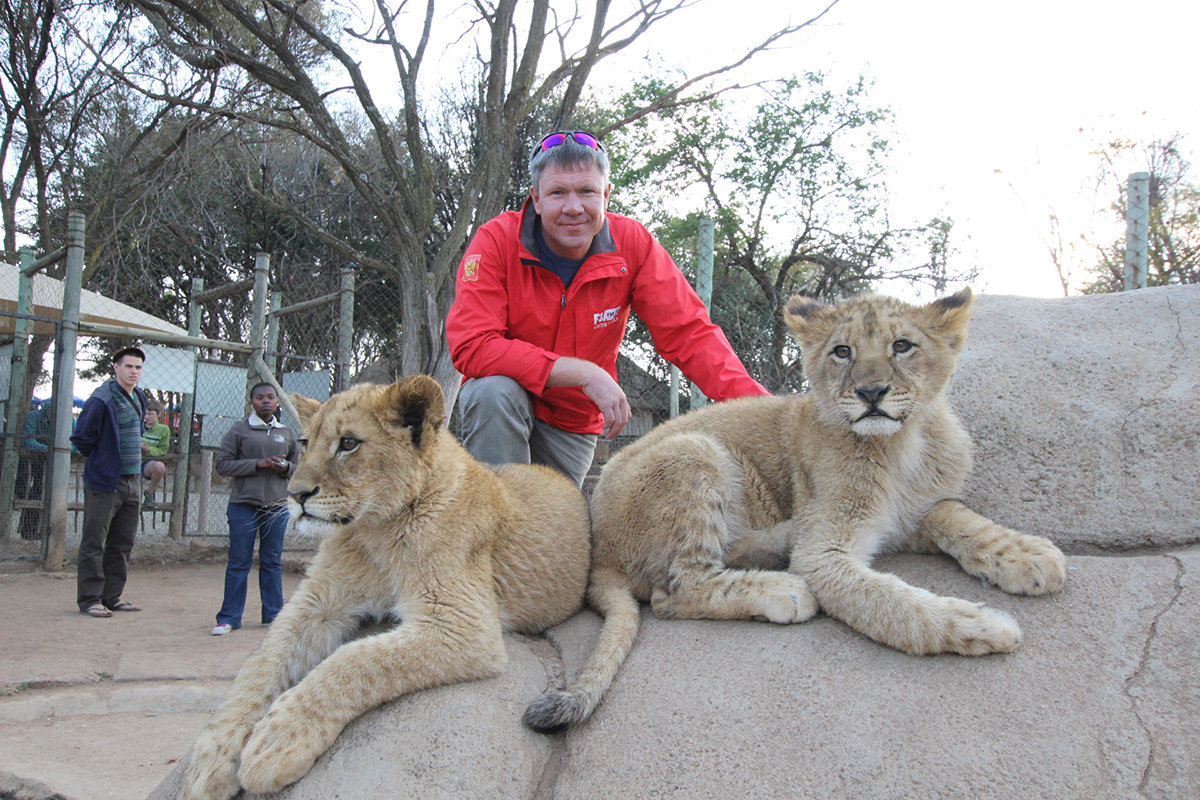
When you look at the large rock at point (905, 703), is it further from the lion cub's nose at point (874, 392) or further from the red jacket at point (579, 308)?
the red jacket at point (579, 308)

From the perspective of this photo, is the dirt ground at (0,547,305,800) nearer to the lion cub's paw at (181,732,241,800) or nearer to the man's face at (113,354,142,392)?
the lion cub's paw at (181,732,241,800)

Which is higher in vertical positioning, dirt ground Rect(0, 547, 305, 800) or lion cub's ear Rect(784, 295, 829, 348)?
lion cub's ear Rect(784, 295, 829, 348)

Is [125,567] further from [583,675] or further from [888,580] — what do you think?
[888,580]

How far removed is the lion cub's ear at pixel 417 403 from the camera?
363 centimetres

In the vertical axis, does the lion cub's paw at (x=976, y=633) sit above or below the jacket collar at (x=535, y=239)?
below

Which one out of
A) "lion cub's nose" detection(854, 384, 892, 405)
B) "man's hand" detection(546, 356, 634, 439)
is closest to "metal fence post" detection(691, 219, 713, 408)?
"man's hand" detection(546, 356, 634, 439)

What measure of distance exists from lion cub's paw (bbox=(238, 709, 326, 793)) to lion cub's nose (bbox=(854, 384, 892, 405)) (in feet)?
7.65

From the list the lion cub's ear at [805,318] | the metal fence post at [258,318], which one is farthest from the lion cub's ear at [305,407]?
the metal fence post at [258,318]

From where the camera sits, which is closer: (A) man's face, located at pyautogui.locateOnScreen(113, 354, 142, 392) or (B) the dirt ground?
(B) the dirt ground

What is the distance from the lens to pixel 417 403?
144 inches

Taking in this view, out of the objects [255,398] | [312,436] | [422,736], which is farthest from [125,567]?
[422,736]

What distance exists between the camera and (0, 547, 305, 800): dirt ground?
504 cm

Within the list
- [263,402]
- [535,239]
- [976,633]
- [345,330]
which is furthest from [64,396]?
[976,633]

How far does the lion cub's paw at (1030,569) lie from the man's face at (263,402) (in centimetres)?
745
